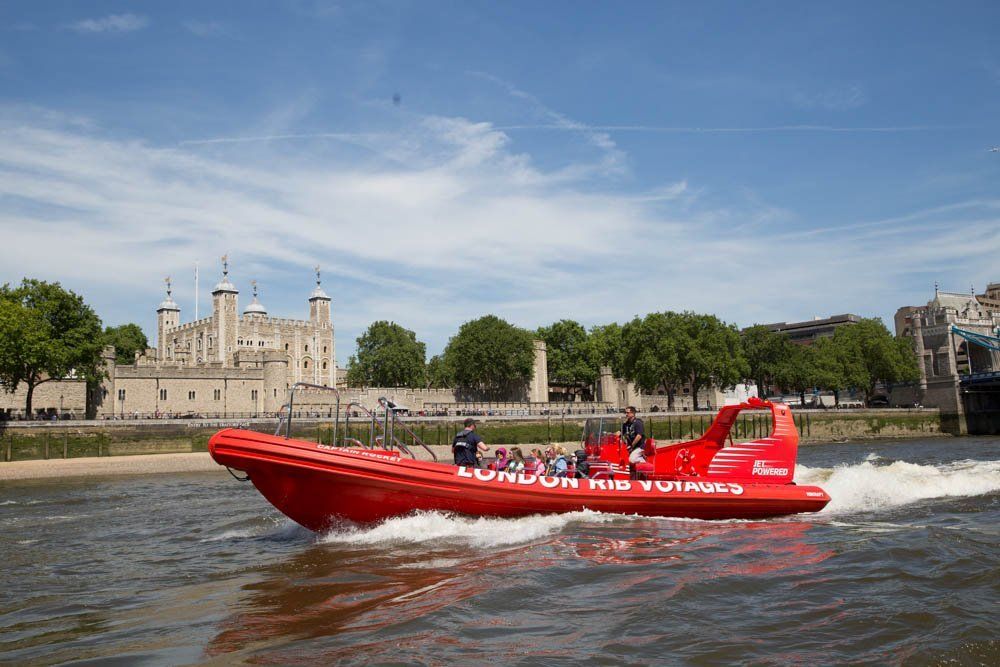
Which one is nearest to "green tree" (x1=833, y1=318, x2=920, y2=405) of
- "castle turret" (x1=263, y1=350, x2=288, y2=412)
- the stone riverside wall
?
the stone riverside wall

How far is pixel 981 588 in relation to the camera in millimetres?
9812

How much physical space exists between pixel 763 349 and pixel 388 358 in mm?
43521

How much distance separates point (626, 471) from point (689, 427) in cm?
4493

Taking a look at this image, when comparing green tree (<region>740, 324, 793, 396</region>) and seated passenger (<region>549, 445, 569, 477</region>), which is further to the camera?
green tree (<region>740, 324, 793, 396</region>)

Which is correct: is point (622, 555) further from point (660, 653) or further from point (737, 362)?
point (737, 362)

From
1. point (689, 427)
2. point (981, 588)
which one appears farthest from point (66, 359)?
point (981, 588)

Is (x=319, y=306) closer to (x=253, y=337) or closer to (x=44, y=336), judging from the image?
(x=253, y=337)

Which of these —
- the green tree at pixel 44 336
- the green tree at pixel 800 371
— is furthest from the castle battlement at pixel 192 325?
the green tree at pixel 800 371

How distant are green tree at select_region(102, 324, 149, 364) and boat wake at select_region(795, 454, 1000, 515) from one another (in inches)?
3350

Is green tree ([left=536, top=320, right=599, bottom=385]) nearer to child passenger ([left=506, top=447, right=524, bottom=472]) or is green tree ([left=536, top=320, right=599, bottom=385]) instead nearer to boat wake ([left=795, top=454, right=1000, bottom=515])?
boat wake ([left=795, top=454, right=1000, bottom=515])

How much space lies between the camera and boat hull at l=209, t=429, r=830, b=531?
13141mm

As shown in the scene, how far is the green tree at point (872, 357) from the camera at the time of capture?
75875 mm

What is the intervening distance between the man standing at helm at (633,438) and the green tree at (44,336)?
130 ft

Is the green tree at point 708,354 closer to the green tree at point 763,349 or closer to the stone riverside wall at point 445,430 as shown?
the stone riverside wall at point 445,430
